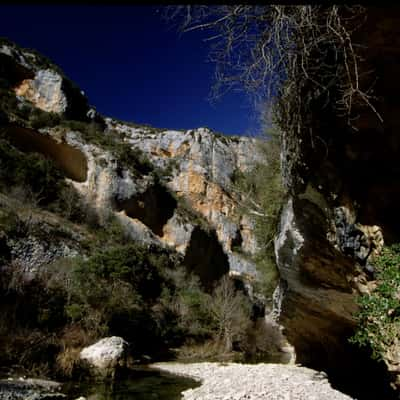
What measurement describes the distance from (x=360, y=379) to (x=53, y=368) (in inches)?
354

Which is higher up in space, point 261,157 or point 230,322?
point 261,157

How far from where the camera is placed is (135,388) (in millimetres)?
9680

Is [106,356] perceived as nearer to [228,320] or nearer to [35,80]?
[228,320]

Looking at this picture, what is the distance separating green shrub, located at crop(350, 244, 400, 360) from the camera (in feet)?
15.3

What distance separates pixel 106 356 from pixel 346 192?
9.82 meters

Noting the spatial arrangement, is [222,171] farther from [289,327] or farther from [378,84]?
[378,84]

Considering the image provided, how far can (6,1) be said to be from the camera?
2.27ft

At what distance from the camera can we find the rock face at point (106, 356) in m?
11.3

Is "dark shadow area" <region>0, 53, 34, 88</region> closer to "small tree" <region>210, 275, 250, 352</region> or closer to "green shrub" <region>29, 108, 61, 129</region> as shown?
"green shrub" <region>29, 108, 61, 129</region>

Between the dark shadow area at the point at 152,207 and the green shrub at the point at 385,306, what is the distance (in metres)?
29.5

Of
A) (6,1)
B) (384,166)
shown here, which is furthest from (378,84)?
(6,1)

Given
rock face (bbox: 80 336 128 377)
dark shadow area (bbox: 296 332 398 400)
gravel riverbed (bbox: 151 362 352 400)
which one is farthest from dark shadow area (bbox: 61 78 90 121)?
dark shadow area (bbox: 296 332 398 400)

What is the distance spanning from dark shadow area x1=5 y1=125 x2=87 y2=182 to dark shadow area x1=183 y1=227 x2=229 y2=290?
13.5 metres

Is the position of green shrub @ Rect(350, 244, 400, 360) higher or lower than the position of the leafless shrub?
lower
